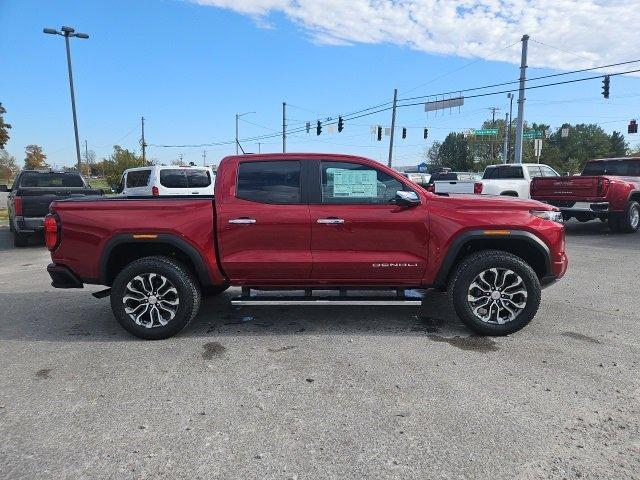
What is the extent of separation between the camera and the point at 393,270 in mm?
4793

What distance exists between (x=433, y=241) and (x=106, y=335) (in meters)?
3.37

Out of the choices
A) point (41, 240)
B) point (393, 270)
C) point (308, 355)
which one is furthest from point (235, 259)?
point (41, 240)

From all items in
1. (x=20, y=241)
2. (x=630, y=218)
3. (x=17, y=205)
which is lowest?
(x=20, y=241)

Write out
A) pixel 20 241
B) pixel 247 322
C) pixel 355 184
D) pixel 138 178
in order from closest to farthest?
pixel 355 184
pixel 247 322
pixel 20 241
pixel 138 178

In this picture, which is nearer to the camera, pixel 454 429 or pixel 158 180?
pixel 454 429

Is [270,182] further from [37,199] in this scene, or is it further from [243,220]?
[37,199]

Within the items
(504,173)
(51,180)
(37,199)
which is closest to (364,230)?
(37,199)

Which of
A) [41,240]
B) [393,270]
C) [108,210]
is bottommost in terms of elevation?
[41,240]

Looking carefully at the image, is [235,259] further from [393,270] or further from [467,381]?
[467,381]

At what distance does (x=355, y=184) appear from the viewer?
191 inches

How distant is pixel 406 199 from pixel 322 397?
6.65 ft

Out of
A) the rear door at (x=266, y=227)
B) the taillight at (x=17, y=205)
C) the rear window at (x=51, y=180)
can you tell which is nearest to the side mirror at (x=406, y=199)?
the rear door at (x=266, y=227)

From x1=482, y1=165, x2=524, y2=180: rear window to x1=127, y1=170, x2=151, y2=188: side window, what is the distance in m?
10.7

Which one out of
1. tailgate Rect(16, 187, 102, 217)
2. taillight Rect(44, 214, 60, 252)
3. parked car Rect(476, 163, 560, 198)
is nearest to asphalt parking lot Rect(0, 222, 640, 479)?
taillight Rect(44, 214, 60, 252)
